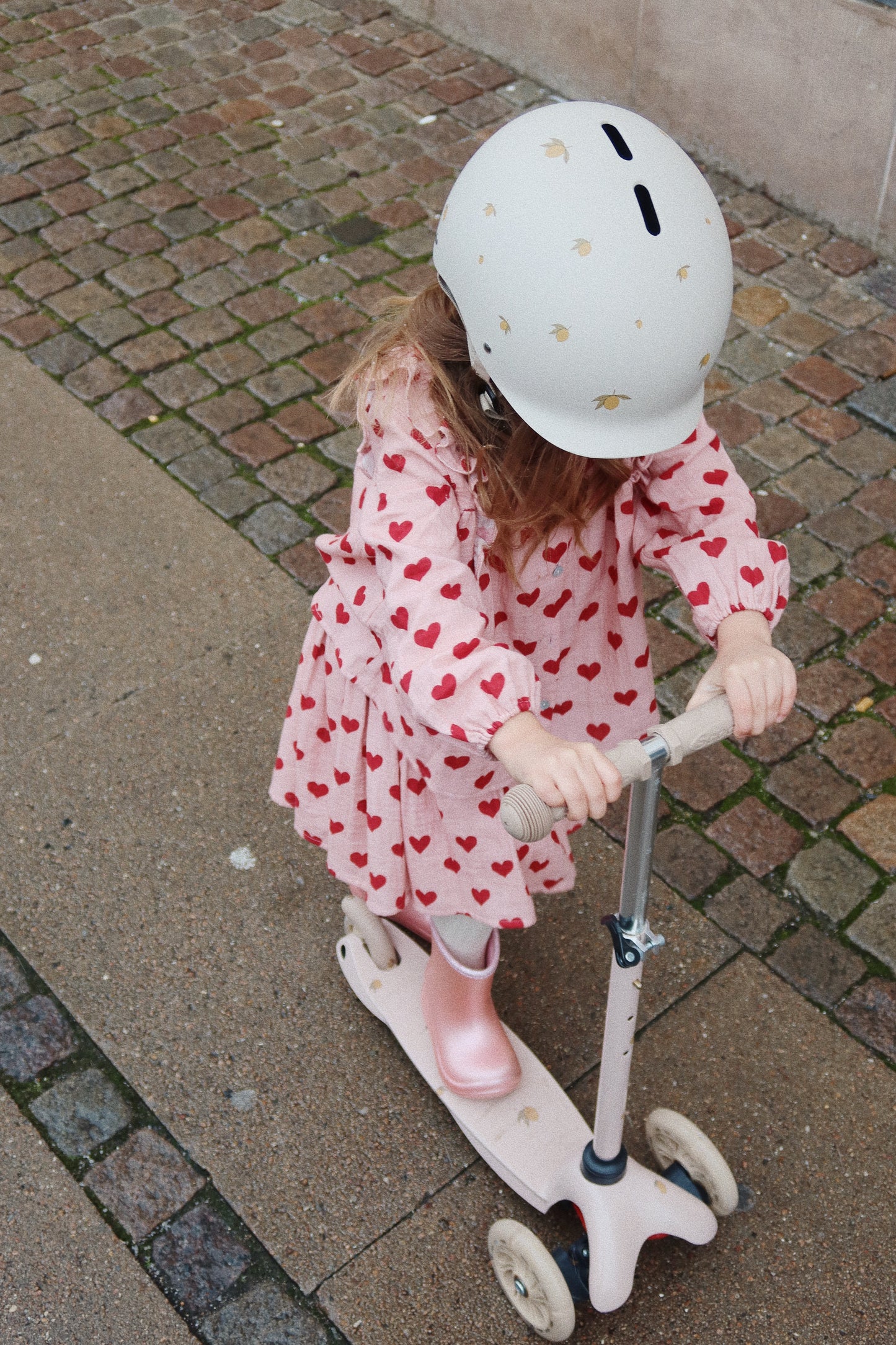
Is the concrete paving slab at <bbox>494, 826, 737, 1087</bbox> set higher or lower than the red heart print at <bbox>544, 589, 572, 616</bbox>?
lower

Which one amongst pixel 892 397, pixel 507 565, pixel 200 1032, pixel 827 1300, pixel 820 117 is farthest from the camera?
pixel 820 117

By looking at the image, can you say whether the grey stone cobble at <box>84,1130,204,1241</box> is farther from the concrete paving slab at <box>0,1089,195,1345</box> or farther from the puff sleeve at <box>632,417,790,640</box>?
the puff sleeve at <box>632,417,790,640</box>

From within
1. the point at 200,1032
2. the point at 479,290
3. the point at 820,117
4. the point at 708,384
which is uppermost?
the point at 479,290

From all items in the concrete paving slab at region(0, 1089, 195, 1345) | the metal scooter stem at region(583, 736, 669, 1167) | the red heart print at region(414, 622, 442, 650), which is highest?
the red heart print at region(414, 622, 442, 650)

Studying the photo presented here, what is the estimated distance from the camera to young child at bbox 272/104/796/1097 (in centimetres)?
172

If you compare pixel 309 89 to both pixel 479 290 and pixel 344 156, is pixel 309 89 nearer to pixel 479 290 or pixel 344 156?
pixel 344 156

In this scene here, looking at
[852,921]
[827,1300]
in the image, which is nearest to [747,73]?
[852,921]

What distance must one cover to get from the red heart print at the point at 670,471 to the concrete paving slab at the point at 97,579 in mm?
1600

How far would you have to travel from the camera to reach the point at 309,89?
5.49 metres

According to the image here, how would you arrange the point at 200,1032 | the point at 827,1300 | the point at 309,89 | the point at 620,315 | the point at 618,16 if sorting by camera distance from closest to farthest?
1. the point at 620,315
2. the point at 827,1300
3. the point at 200,1032
4. the point at 618,16
5. the point at 309,89

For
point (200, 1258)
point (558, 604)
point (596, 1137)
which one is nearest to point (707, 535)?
point (558, 604)

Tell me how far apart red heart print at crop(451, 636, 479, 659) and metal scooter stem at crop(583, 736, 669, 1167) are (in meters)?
0.27

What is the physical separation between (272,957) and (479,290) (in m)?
1.55

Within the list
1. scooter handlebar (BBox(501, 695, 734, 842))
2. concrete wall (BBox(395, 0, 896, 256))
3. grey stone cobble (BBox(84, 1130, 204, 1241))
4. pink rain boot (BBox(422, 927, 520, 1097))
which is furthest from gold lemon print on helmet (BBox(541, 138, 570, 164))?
concrete wall (BBox(395, 0, 896, 256))
